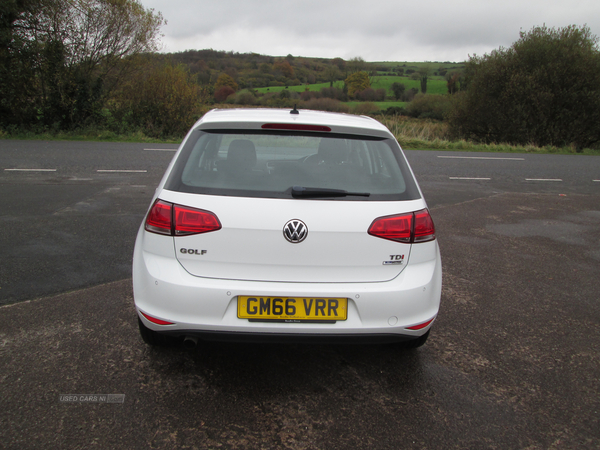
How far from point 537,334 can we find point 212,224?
106 inches

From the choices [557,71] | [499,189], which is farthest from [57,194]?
[557,71]

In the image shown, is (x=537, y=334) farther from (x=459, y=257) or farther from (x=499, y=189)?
(x=499, y=189)

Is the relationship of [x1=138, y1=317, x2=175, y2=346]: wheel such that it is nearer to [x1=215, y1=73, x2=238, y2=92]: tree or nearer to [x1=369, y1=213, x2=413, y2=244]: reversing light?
[x1=369, y1=213, x2=413, y2=244]: reversing light

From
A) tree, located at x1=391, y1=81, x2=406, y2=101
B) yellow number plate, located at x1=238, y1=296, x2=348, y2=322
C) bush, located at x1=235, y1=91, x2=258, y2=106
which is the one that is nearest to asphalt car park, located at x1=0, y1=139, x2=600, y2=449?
yellow number plate, located at x1=238, y1=296, x2=348, y2=322

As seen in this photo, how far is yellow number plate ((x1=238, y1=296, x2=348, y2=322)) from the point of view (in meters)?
2.48

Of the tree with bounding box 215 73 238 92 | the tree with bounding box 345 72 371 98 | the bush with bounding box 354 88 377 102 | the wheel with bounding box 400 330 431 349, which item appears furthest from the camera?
the tree with bounding box 345 72 371 98

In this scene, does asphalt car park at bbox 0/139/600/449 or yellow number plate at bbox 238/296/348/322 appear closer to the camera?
asphalt car park at bbox 0/139/600/449

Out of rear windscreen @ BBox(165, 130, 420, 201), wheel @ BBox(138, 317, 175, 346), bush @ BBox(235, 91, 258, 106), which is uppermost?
bush @ BBox(235, 91, 258, 106)

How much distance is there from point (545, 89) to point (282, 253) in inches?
1169

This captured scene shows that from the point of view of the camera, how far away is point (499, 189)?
34.0ft

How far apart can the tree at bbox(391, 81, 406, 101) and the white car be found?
6999cm

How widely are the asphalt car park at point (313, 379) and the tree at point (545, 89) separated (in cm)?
2606

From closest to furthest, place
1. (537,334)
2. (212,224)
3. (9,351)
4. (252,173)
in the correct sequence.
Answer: (212,224) < (252,173) < (9,351) < (537,334)

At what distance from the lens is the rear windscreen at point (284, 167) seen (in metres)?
2.61
